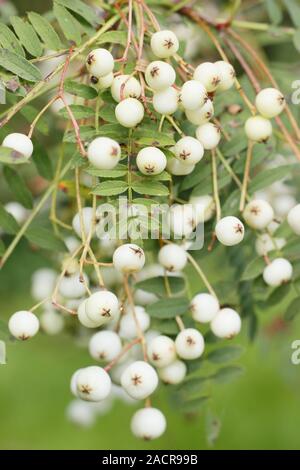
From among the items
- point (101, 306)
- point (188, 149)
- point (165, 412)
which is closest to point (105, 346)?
point (101, 306)

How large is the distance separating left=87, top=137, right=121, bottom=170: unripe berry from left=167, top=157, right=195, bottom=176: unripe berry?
10cm

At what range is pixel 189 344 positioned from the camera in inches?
32.0

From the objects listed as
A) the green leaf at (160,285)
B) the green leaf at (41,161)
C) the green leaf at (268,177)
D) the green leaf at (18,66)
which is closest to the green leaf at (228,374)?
the green leaf at (160,285)

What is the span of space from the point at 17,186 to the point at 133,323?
234 millimetres

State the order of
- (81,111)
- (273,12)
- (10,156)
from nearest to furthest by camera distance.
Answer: (10,156), (81,111), (273,12)

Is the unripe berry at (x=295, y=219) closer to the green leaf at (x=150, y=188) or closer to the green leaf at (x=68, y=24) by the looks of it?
the green leaf at (x=150, y=188)

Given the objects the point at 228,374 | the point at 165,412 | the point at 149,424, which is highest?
the point at 165,412

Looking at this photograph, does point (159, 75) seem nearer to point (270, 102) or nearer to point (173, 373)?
point (270, 102)

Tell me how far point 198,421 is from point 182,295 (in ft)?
3.56

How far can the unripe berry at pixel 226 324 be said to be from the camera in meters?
0.82

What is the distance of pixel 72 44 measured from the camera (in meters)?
0.82

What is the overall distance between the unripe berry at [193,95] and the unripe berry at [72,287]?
25 centimetres

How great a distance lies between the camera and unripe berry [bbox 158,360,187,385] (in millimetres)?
842
